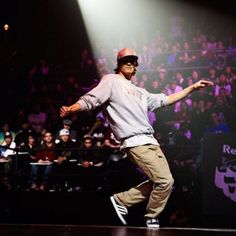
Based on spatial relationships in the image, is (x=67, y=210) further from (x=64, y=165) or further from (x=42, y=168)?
(x=42, y=168)

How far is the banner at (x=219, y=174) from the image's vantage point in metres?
5.36

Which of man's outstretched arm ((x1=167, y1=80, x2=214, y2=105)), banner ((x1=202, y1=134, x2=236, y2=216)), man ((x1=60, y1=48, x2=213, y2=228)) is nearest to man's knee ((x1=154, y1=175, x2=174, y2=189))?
man ((x1=60, y1=48, x2=213, y2=228))

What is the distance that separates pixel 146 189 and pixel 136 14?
8.00 meters

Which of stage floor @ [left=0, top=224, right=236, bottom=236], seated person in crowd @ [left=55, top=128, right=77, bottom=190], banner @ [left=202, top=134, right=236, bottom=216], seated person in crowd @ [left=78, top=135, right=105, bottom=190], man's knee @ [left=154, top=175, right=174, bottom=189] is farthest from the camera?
seated person in crowd @ [left=55, top=128, right=77, bottom=190]

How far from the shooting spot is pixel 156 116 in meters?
8.69

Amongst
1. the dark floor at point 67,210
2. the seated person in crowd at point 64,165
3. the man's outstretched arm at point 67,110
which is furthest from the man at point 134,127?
the seated person in crowd at point 64,165

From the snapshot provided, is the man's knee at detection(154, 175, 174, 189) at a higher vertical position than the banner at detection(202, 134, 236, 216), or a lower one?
higher

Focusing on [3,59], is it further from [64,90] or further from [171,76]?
[171,76]

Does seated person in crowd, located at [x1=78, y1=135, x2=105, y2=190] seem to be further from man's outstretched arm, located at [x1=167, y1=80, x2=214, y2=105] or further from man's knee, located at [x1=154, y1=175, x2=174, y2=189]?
man's knee, located at [x1=154, y1=175, x2=174, y2=189]

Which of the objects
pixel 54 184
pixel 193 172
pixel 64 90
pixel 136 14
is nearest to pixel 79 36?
pixel 136 14

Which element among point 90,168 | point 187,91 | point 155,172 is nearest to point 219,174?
point 187,91

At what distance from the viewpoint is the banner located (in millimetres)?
5359

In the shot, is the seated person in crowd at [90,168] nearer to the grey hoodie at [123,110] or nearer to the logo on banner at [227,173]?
the logo on banner at [227,173]

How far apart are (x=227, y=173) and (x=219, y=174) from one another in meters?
0.09
